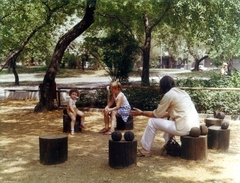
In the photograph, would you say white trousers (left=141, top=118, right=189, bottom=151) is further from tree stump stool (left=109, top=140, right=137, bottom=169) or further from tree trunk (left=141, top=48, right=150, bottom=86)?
tree trunk (left=141, top=48, right=150, bottom=86)

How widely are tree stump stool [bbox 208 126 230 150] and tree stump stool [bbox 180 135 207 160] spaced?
2.97 feet

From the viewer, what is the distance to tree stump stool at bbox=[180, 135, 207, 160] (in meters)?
5.46

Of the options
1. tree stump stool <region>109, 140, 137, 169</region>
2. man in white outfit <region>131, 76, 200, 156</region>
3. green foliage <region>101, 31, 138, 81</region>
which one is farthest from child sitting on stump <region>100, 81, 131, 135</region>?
green foliage <region>101, 31, 138, 81</region>

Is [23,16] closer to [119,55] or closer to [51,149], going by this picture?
[119,55]

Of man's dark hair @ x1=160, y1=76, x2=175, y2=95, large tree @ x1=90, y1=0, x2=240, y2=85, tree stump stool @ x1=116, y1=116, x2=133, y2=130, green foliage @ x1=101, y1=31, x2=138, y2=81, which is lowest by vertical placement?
tree stump stool @ x1=116, y1=116, x2=133, y2=130

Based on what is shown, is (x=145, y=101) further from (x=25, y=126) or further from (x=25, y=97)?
(x=25, y=97)

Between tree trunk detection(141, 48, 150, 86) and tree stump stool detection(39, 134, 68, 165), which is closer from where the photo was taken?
tree stump stool detection(39, 134, 68, 165)

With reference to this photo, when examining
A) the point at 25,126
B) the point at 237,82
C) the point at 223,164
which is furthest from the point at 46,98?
the point at 223,164

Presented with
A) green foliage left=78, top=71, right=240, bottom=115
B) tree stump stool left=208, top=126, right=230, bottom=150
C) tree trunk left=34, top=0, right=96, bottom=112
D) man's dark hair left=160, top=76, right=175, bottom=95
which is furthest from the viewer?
tree trunk left=34, top=0, right=96, bottom=112

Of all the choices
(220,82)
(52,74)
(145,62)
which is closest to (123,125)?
(52,74)

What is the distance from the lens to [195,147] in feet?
18.0

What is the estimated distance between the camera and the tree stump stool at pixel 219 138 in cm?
629

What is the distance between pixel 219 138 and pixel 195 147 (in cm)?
108

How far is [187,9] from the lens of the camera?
10.7 m
